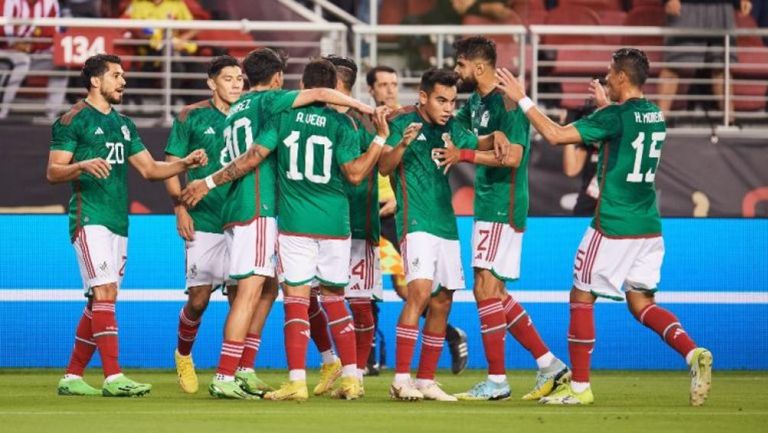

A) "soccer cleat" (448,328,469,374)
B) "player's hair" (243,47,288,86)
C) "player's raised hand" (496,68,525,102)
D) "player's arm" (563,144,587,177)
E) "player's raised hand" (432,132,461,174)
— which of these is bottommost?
"soccer cleat" (448,328,469,374)

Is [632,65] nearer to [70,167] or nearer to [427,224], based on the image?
[427,224]

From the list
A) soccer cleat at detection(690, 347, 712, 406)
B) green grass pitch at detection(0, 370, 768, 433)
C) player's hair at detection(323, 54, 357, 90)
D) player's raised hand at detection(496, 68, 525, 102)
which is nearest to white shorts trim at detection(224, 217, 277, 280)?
green grass pitch at detection(0, 370, 768, 433)

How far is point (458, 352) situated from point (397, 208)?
2902 millimetres

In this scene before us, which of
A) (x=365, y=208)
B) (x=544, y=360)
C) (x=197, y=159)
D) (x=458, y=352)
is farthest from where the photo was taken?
(x=458, y=352)

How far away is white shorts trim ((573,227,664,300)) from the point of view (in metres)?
10.7

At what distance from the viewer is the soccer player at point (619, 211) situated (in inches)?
417

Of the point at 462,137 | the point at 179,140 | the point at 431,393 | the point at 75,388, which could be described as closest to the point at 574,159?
the point at 179,140

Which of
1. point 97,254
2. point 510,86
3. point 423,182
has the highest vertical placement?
point 510,86

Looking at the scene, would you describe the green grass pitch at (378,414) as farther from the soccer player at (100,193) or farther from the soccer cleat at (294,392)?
the soccer player at (100,193)

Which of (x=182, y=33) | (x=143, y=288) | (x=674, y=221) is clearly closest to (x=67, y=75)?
(x=182, y=33)

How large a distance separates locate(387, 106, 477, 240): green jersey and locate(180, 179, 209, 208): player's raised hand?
49.0 inches

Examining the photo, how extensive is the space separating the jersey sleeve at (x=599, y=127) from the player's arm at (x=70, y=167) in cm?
310

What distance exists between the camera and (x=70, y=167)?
1107cm

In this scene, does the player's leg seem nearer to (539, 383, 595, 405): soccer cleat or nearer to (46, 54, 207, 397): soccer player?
(46, 54, 207, 397): soccer player
